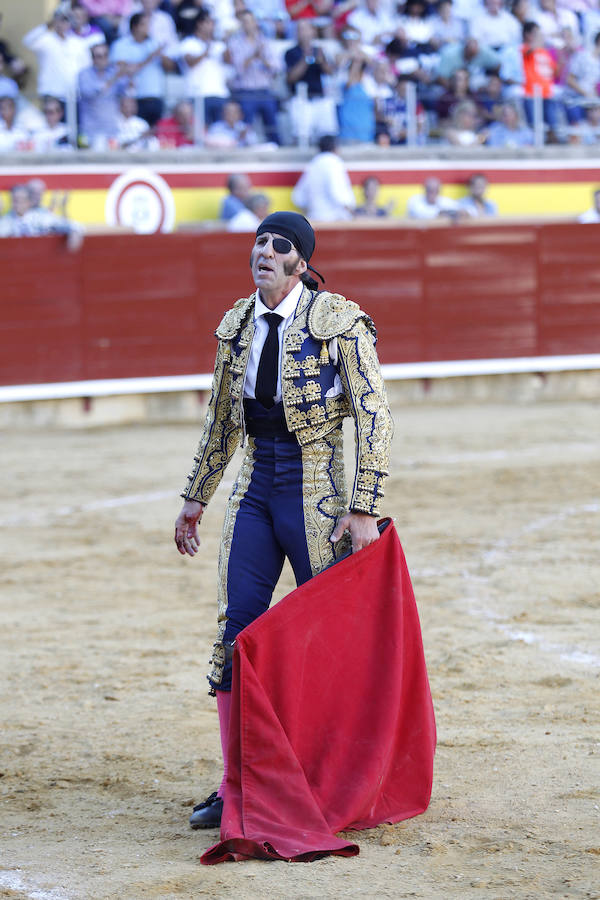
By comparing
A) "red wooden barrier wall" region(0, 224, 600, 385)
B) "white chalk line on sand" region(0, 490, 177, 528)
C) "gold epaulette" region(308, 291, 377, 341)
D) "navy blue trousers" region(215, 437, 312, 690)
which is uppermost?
"red wooden barrier wall" region(0, 224, 600, 385)

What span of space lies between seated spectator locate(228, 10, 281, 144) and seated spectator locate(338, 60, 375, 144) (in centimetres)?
61

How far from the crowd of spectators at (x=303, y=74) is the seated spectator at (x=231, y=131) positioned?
0.01 m

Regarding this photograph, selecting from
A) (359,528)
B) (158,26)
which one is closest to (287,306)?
(359,528)

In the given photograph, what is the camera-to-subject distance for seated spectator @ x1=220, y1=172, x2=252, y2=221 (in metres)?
10.9

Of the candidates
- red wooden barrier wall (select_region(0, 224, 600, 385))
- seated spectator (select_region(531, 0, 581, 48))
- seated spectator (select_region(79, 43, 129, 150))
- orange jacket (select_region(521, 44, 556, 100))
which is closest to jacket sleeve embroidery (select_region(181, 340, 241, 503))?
red wooden barrier wall (select_region(0, 224, 600, 385))

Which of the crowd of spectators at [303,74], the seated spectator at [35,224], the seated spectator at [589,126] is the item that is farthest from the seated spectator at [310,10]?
the seated spectator at [35,224]

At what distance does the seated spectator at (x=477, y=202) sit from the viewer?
39.5 ft

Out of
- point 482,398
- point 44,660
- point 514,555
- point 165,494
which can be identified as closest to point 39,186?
point 165,494

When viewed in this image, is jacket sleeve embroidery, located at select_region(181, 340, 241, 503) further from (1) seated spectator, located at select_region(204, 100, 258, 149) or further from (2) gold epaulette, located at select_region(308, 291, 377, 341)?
(1) seated spectator, located at select_region(204, 100, 258, 149)

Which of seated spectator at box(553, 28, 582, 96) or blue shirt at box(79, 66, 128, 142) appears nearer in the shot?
blue shirt at box(79, 66, 128, 142)

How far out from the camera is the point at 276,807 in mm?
2941

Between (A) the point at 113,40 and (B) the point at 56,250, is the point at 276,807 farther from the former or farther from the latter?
(A) the point at 113,40

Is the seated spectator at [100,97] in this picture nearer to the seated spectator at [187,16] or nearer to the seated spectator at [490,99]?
the seated spectator at [187,16]

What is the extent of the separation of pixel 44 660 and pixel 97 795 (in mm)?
1275
